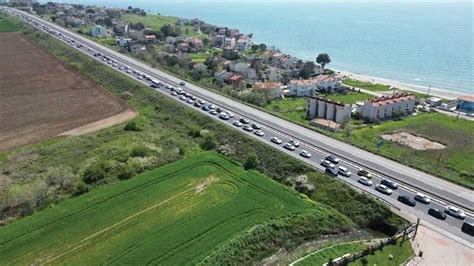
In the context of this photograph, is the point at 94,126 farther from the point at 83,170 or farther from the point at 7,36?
the point at 7,36

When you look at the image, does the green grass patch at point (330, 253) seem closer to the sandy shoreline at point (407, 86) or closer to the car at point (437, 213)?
the car at point (437, 213)

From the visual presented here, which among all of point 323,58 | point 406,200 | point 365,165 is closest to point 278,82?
point 323,58

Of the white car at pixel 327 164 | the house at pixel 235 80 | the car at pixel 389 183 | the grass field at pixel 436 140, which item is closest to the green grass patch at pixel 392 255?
the car at pixel 389 183

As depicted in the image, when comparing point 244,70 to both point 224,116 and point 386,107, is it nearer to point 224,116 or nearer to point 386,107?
point 224,116

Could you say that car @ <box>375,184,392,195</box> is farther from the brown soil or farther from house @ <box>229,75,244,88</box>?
house @ <box>229,75,244,88</box>

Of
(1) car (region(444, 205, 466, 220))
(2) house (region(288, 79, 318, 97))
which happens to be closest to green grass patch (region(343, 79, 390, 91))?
(2) house (region(288, 79, 318, 97))

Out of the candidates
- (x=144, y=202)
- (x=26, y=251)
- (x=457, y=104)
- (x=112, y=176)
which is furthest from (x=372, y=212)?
(x=457, y=104)
